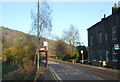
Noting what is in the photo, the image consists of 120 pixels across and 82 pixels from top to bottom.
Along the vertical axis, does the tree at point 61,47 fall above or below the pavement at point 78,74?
above

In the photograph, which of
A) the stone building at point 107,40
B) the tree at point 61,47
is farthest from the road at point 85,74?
the tree at point 61,47

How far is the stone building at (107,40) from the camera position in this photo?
117ft

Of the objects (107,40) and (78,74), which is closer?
(78,74)

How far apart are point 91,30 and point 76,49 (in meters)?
14.4

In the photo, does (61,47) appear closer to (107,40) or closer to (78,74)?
(107,40)

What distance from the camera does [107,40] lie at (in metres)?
41.3

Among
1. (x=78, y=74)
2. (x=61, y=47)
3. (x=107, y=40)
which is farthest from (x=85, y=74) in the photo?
(x=61, y=47)

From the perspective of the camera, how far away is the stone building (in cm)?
3581

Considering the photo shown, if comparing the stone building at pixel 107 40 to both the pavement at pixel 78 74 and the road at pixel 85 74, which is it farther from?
the road at pixel 85 74

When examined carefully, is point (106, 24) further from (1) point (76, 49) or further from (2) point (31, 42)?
(1) point (76, 49)

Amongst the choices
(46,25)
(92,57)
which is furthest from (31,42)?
(92,57)

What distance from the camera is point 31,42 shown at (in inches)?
1185

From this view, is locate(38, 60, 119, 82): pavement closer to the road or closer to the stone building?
the road

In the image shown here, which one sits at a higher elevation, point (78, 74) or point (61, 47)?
point (61, 47)
